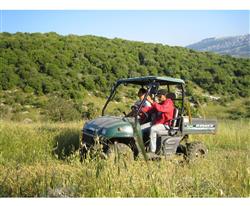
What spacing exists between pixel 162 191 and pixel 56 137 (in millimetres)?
5963

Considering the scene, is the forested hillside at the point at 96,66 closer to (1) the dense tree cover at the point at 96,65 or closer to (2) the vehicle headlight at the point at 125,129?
(1) the dense tree cover at the point at 96,65

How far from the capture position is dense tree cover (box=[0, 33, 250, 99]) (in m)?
34.7

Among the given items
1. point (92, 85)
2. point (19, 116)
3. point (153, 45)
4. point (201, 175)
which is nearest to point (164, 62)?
point (153, 45)

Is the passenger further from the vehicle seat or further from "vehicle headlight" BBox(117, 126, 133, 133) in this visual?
"vehicle headlight" BBox(117, 126, 133, 133)

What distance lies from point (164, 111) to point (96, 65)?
33525 mm

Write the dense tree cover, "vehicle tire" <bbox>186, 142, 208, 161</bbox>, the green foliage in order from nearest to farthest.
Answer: "vehicle tire" <bbox>186, 142, 208, 161</bbox>
the green foliage
the dense tree cover

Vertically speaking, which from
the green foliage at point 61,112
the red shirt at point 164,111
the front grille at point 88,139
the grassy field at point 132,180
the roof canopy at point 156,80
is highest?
the roof canopy at point 156,80

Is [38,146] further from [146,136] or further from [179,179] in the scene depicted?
[179,179]

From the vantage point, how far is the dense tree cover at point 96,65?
34688mm

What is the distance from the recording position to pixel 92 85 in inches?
1419

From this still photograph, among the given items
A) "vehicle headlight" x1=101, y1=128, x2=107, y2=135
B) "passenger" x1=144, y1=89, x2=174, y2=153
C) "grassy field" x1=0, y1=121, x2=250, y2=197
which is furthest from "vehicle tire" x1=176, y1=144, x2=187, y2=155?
"grassy field" x1=0, y1=121, x2=250, y2=197

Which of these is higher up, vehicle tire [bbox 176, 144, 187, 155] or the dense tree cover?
the dense tree cover

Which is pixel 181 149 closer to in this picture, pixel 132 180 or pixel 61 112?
pixel 132 180

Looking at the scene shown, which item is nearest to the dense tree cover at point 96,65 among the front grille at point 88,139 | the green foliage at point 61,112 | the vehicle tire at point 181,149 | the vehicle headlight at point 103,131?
the green foliage at point 61,112
